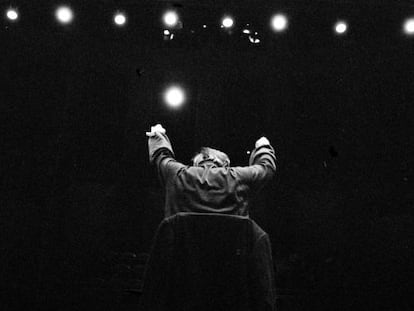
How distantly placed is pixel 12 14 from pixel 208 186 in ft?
7.75

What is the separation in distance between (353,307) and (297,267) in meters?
0.42

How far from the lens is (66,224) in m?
3.64

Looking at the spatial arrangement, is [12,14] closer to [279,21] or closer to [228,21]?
[228,21]

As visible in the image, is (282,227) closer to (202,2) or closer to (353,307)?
(353,307)

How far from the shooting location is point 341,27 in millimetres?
4141

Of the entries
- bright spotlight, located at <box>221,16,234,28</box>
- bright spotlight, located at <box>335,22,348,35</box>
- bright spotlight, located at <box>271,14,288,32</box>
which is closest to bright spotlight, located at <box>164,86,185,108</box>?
bright spotlight, located at <box>221,16,234,28</box>

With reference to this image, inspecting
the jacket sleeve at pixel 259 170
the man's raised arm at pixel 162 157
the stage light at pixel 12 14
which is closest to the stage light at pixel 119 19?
the stage light at pixel 12 14

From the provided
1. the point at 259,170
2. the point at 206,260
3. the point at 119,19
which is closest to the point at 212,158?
the point at 259,170

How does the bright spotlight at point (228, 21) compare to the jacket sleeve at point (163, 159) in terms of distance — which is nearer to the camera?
the jacket sleeve at point (163, 159)

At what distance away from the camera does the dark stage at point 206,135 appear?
138 inches

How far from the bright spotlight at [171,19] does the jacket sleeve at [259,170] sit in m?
1.50

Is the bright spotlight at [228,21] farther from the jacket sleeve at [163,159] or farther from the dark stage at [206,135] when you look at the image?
the jacket sleeve at [163,159]

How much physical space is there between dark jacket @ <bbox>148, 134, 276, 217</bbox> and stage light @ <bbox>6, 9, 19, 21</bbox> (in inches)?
78.5

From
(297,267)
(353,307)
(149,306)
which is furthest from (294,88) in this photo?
(149,306)
